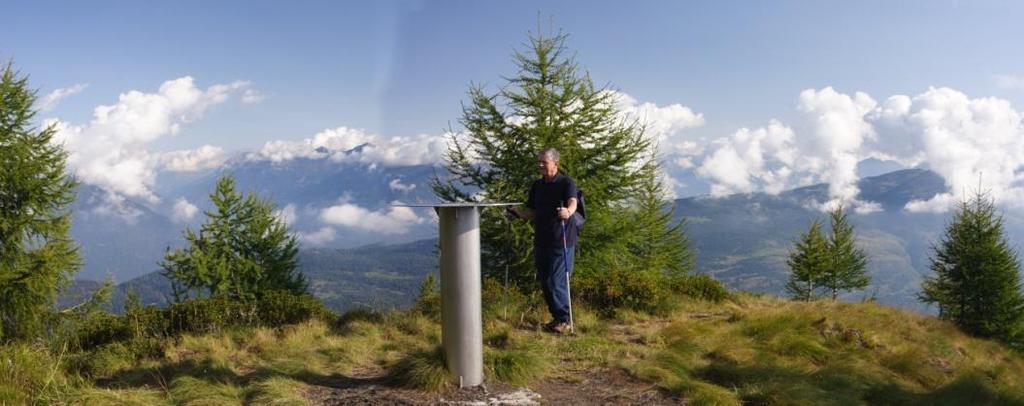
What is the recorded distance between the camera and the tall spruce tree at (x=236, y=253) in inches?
1362

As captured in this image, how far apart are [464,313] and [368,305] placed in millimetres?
5765

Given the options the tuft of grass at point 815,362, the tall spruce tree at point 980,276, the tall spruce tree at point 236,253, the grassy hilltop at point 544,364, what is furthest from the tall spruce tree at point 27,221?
the tall spruce tree at point 980,276

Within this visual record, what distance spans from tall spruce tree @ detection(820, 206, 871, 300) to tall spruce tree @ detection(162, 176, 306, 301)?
3168 cm

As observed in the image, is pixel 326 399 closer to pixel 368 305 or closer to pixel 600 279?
pixel 368 305

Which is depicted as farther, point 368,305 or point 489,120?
point 489,120

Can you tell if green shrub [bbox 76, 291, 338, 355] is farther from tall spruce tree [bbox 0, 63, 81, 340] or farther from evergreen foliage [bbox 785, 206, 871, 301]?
evergreen foliage [bbox 785, 206, 871, 301]

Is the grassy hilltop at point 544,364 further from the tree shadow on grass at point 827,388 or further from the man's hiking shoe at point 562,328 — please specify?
the man's hiking shoe at point 562,328

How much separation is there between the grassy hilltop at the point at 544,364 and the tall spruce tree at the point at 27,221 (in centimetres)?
1677

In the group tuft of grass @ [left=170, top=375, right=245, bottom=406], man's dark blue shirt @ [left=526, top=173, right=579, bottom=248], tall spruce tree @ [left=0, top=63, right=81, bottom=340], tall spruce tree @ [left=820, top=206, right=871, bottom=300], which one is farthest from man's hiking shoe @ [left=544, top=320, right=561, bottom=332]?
tall spruce tree @ [left=820, top=206, right=871, bottom=300]

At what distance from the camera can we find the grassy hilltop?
18.7 ft

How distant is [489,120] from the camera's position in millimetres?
19250

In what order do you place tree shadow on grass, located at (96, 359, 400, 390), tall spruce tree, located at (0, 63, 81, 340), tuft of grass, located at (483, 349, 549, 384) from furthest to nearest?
1. tall spruce tree, located at (0, 63, 81, 340)
2. tree shadow on grass, located at (96, 359, 400, 390)
3. tuft of grass, located at (483, 349, 549, 384)

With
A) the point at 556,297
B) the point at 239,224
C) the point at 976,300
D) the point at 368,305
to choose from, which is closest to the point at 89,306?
the point at 239,224

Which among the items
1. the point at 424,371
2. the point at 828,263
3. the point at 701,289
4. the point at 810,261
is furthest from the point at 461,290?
the point at 828,263
